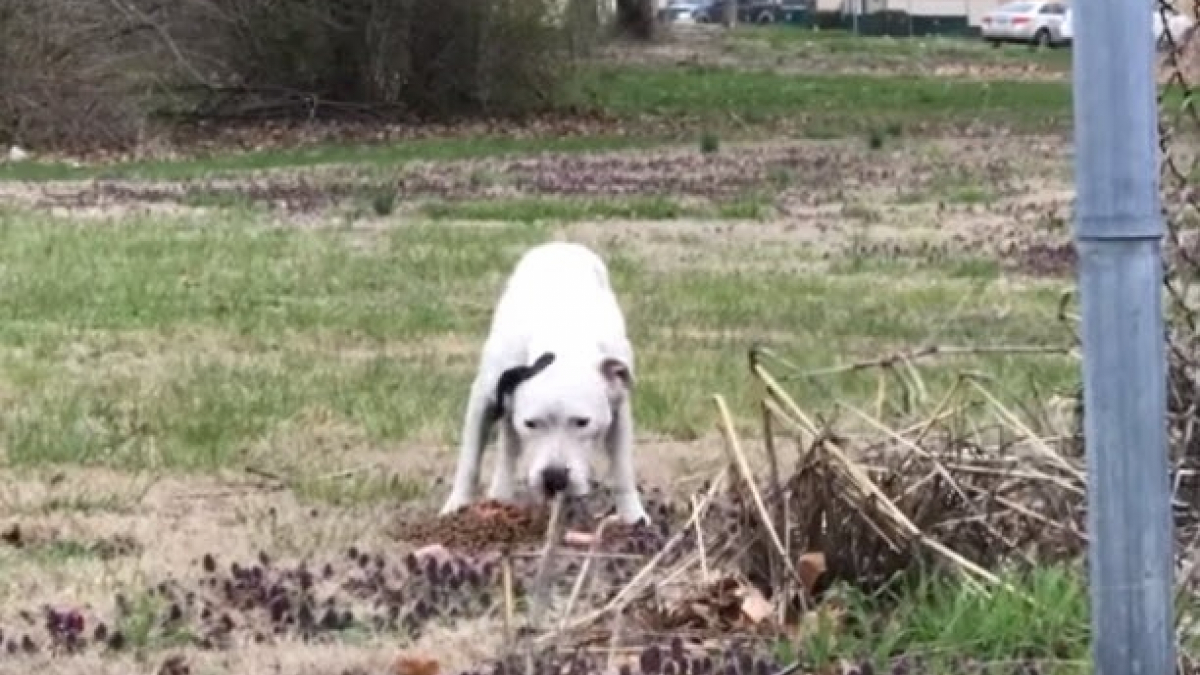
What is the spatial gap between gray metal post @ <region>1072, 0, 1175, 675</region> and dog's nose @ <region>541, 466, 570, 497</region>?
3.44m

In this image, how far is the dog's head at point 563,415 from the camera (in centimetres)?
685

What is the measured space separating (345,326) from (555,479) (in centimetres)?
467

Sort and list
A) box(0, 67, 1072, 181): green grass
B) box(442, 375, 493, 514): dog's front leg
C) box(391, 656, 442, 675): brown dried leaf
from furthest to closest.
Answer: box(0, 67, 1072, 181): green grass < box(442, 375, 493, 514): dog's front leg < box(391, 656, 442, 675): brown dried leaf

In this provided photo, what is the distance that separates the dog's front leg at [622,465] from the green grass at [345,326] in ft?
2.55

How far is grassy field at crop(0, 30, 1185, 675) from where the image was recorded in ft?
20.8

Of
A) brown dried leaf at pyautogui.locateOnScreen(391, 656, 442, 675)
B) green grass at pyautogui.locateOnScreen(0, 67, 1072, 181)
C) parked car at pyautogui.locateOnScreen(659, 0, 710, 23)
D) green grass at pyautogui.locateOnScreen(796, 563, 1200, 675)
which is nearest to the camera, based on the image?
green grass at pyautogui.locateOnScreen(796, 563, 1200, 675)

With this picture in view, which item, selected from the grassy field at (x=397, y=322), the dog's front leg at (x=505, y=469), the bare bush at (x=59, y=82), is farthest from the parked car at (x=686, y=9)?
the dog's front leg at (x=505, y=469)

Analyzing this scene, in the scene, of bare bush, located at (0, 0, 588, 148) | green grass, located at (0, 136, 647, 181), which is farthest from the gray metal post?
bare bush, located at (0, 0, 588, 148)

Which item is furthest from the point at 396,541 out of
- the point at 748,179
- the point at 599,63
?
the point at 599,63

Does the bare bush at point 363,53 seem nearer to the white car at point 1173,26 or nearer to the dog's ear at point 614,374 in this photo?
the dog's ear at point 614,374

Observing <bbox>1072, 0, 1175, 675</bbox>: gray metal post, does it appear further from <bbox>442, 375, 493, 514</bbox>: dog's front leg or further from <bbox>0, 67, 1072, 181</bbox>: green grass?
<bbox>0, 67, 1072, 181</bbox>: green grass

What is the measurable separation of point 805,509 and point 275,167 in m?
19.7

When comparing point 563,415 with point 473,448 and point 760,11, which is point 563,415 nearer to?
point 473,448

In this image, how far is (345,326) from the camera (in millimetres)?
11406
